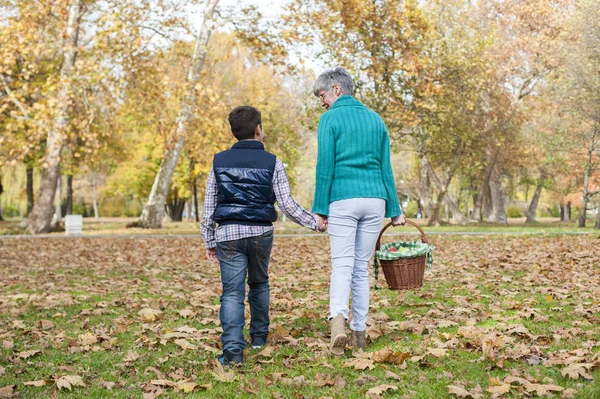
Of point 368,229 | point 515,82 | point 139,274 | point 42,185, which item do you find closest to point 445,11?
point 515,82

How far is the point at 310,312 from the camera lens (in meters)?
7.00

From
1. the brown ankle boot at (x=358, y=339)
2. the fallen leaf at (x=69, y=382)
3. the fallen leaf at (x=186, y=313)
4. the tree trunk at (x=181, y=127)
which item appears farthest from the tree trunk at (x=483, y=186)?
the fallen leaf at (x=69, y=382)

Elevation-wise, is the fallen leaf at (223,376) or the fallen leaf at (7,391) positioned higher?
the fallen leaf at (223,376)

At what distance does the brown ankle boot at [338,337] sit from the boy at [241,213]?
686 millimetres

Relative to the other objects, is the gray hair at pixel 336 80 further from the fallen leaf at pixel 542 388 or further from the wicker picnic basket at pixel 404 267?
the fallen leaf at pixel 542 388

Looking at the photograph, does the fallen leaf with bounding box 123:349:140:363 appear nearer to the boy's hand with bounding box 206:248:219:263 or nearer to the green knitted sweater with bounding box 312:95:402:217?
the boy's hand with bounding box 206:248:219:263

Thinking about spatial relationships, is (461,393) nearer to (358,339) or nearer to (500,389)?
(500,389)

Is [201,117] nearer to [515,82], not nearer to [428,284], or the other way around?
[428,284]

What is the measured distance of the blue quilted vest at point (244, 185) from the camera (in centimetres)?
498

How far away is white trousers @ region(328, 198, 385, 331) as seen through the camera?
4.99 m

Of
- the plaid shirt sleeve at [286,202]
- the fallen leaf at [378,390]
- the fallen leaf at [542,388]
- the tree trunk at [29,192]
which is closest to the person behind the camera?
the fallen leaf at [542,388]

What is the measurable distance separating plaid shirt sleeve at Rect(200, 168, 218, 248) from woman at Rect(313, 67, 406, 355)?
2.61ft

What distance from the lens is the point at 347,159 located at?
5.01 m

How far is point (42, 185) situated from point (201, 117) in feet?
23.5
